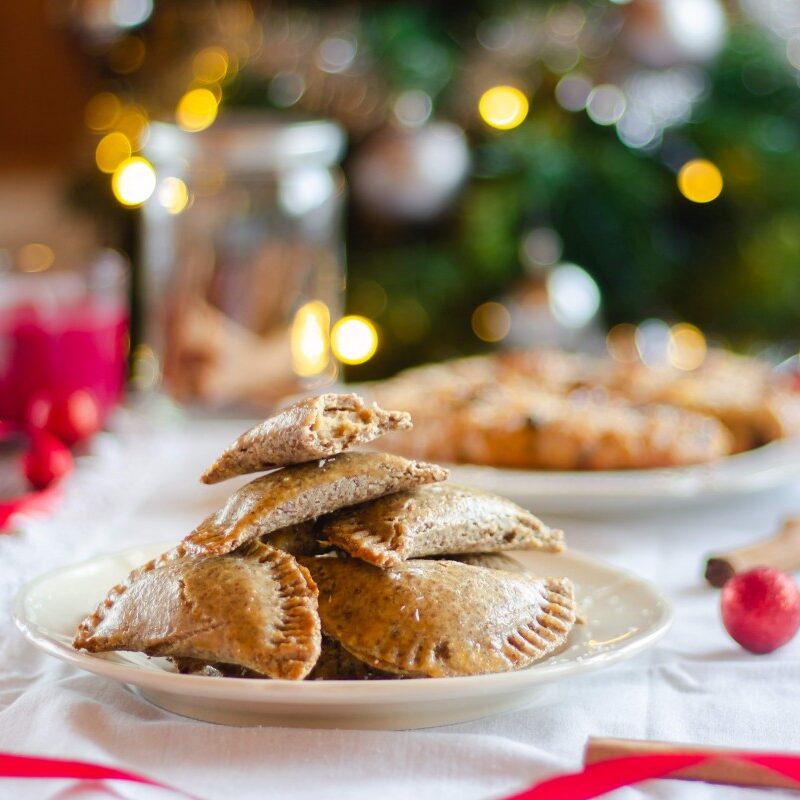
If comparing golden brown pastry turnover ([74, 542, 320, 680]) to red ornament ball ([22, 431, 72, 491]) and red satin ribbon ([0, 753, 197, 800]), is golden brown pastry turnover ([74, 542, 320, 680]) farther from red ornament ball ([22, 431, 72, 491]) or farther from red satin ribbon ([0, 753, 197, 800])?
A: red ornament ball ([22, 431, 72, 491])

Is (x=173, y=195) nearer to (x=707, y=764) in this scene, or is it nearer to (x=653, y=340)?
(x=653, y=340)

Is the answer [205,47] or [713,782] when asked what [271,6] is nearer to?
[205,47]

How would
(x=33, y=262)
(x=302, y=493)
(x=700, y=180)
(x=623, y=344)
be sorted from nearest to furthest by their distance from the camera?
1. (x=302, y=493)
2. (x=33, y=262)
3. (x=623, y=344)
4. (x=700, y=180)

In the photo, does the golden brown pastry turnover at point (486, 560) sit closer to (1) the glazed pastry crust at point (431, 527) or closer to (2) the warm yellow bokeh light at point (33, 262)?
(1) the glazed pastry crust at point (431, 527)

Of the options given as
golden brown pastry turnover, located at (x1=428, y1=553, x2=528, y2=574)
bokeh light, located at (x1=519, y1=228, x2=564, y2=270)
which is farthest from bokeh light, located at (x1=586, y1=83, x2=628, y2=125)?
golden brown pastry turnover, located at (x1=428, y1=553, x2=528, y2=574)

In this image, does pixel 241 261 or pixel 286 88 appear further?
pixel 286 88

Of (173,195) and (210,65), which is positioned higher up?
(210,65)

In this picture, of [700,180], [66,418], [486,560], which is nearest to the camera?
[486,560]

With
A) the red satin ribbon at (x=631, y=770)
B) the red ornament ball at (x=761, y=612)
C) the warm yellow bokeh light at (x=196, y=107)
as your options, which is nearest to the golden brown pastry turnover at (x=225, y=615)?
the red satin ribbon at (x=631, y=770)

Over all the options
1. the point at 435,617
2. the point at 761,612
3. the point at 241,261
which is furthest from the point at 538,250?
the point at 435,617
